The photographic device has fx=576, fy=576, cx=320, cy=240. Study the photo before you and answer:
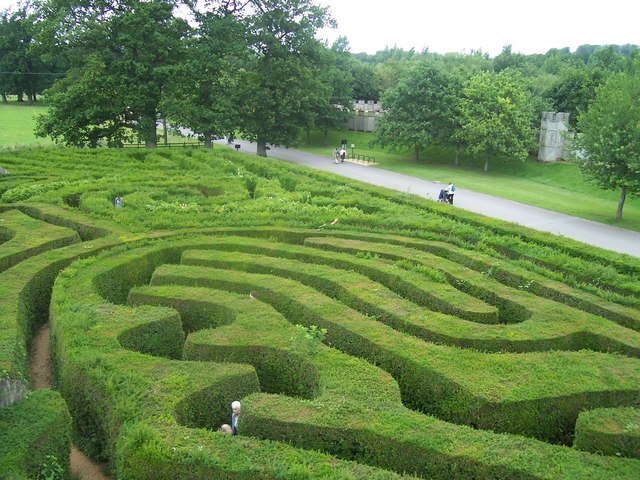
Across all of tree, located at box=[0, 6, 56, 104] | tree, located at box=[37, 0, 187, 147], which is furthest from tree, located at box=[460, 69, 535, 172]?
tree, located at box=[0, 6, 56, 104]

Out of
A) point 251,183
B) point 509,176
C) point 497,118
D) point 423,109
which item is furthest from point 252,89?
point 509,176

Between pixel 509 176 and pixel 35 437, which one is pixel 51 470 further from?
pixel 509 176

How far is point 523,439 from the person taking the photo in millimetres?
9539

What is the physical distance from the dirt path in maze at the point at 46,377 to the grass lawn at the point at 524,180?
92.5 feet

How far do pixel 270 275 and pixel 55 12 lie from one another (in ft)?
104

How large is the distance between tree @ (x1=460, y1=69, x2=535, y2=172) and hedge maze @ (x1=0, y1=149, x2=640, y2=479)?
999 inches

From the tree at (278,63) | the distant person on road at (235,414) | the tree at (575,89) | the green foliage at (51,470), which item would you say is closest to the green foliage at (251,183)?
the tree at (278,63)

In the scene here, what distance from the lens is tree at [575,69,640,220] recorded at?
30.0m

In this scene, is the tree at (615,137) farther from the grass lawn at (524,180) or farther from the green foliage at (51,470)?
the green foliage at (51,470)

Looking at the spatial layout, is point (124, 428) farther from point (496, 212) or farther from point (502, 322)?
point (496, 212)

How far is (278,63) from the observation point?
147 feet

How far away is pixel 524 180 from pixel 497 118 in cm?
538

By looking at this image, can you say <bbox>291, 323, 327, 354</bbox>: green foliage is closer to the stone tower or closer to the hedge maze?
the hedge maze

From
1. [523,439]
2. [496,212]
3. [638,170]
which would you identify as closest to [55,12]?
[496,212]
